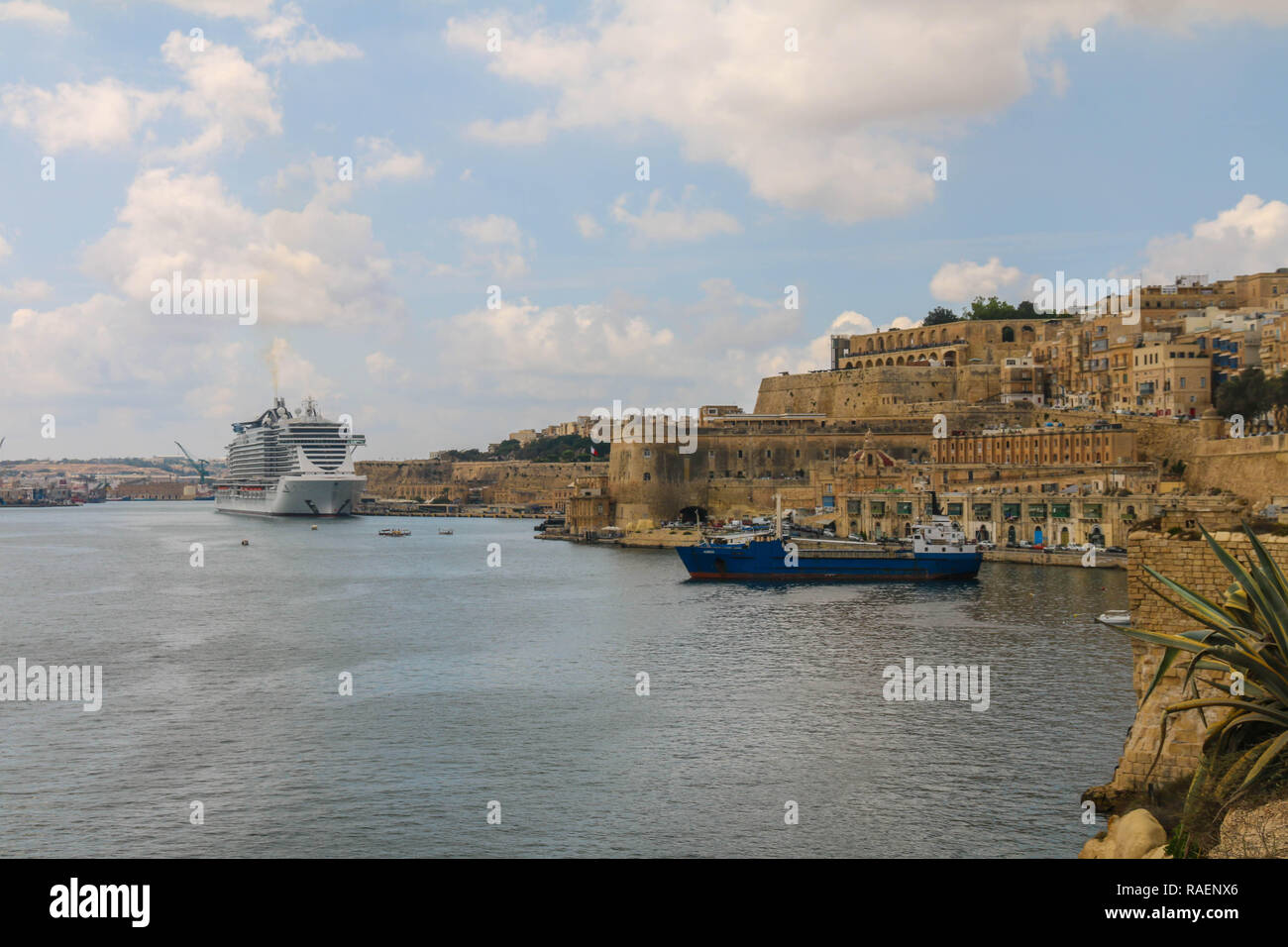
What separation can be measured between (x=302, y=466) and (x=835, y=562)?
6653 cm

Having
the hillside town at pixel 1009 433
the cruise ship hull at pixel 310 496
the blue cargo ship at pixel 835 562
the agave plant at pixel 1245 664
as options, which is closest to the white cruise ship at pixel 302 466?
the cruise ship hull at pixel 310 496

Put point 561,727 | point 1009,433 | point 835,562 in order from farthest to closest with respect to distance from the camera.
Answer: point 1009,433 → point 835,562 → point 561,727

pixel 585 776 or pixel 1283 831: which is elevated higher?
pixel 1283 831

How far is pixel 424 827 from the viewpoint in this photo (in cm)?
1282

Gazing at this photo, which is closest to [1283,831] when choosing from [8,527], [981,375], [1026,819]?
[1026,819]

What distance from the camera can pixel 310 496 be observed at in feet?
324

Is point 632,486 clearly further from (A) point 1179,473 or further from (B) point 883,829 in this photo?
(B) point 883,829

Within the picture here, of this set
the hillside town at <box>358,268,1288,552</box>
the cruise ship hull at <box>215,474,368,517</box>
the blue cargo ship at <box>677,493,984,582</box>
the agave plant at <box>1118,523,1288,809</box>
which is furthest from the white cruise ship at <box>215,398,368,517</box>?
the agave plant at <box>1118,523,1288,809</box>

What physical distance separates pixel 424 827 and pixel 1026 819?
251 inches

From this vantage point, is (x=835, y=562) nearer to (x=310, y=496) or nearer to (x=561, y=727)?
(x=561, y=727)

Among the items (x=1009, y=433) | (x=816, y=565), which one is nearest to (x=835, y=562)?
(x=816, y=565)

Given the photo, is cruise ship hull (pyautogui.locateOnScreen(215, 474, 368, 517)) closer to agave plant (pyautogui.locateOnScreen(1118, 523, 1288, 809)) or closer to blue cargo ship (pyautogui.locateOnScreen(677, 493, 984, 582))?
blue cargo ship (pyautogui.locateOnScreen(677, 493, 984, 582))

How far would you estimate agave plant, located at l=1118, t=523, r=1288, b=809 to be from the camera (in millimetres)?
7871
